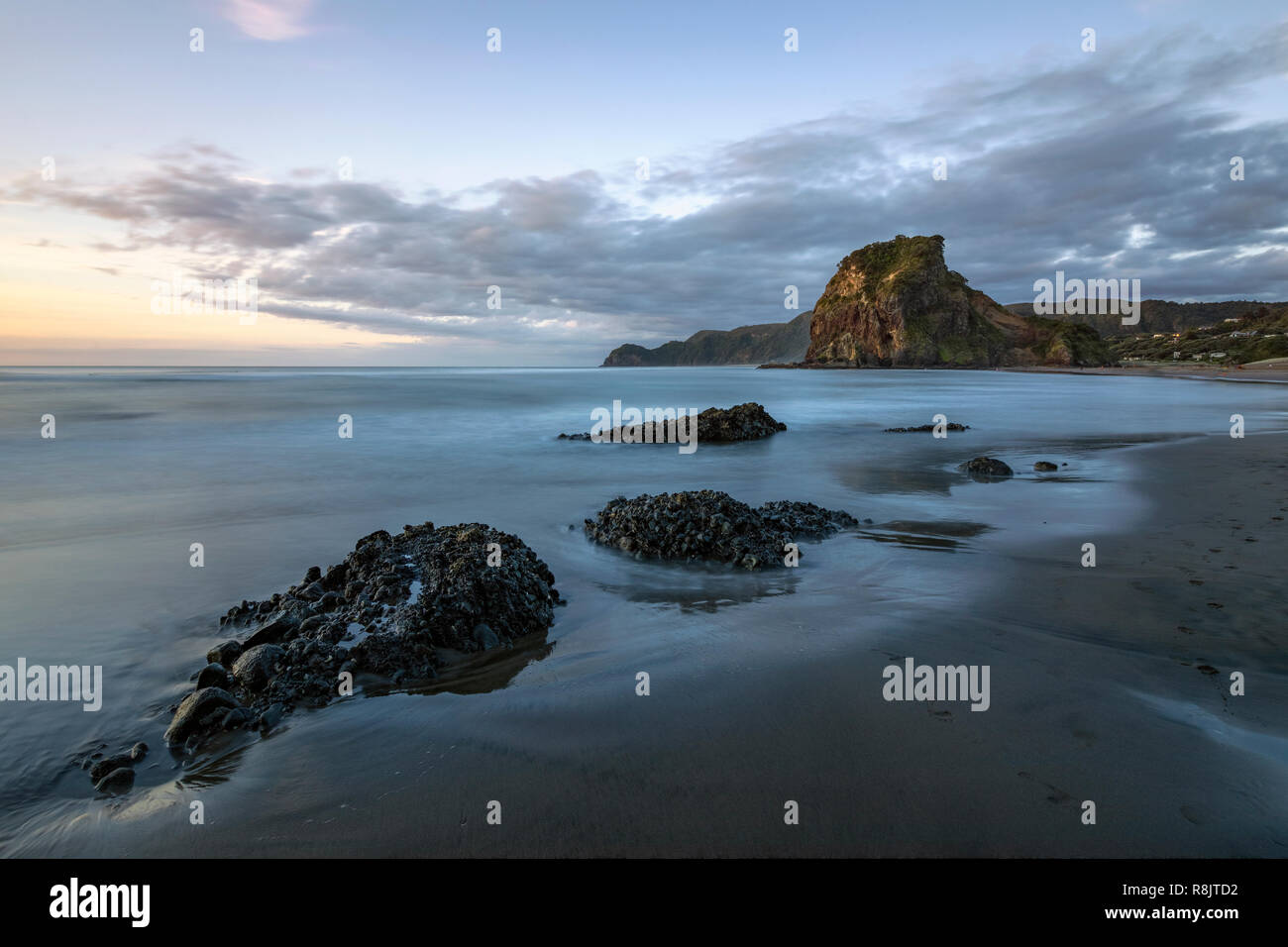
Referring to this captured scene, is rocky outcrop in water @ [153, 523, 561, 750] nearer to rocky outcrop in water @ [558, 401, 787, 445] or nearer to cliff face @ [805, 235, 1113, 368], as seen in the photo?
rocky outcrop in water @ [558, 401, 787, 445]

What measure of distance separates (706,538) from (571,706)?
3882mm

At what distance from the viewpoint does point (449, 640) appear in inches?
203

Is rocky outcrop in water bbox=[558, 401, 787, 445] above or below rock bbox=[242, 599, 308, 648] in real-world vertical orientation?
above

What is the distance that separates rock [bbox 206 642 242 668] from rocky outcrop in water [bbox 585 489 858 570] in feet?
14.5

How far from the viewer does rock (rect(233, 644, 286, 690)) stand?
4.48 m

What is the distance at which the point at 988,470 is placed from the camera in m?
13.7

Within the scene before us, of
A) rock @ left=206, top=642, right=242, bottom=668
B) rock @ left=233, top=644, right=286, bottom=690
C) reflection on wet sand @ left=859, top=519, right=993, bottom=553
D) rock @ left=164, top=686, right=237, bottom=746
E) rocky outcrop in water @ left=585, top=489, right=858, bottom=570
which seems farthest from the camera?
reflection on wet sand @ left=859, top=519, right=993, bottom=553

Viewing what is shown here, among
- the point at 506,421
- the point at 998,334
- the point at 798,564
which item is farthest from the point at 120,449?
the point at 998,334

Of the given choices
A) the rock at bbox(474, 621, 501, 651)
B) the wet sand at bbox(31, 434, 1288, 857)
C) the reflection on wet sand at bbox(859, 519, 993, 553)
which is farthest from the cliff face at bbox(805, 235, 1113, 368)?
the rock at bbox(474, 621, 501, 651)

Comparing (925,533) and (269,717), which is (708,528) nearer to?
(925,533)

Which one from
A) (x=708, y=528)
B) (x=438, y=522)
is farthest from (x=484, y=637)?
(x=438, y=522)

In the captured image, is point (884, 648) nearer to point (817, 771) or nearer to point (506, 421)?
point (817, 771)

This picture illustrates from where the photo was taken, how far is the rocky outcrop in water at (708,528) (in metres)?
7.67
